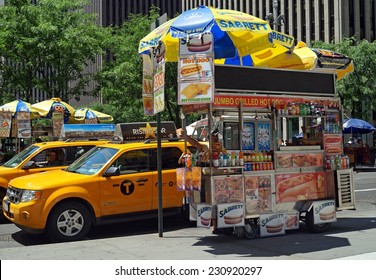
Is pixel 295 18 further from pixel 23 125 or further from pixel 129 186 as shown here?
pixel 129 186

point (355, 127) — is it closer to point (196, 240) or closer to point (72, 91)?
point (72, 91)

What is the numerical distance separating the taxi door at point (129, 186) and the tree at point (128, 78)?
1702 centimetres

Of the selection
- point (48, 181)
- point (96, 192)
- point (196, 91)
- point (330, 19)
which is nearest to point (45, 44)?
point (48, 181)

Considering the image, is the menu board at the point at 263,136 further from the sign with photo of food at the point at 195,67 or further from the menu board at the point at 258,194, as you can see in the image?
the sign with photo of food at the point at 195,67

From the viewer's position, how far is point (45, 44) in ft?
74.3

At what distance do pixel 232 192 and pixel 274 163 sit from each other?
107 centimetres

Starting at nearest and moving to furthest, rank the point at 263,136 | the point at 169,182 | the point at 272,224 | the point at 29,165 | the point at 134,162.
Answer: the point at 272,224 → the point at 263,136 → the point at 134,162 → the point at 169,182 → the point at 29,165

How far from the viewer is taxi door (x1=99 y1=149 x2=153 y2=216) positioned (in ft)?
29.2

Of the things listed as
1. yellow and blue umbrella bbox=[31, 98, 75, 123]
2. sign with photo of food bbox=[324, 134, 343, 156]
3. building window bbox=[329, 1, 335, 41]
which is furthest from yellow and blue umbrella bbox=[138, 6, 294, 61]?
building window bbox=[329, 1, 335, 41]

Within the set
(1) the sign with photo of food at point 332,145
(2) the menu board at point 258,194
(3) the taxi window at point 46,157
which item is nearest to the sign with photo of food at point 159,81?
(2) the menu board at point 258,194

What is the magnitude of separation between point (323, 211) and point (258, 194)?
1.46 metres

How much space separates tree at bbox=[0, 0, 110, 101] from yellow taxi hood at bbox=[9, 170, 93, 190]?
14.4m

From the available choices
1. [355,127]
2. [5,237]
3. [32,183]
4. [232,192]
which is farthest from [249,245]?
[355,127]

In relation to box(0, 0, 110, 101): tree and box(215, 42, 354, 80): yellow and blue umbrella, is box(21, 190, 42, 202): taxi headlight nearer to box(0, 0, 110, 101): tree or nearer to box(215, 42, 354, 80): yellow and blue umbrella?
box(215, 42, 354, 80): yellow and blue umbrella
